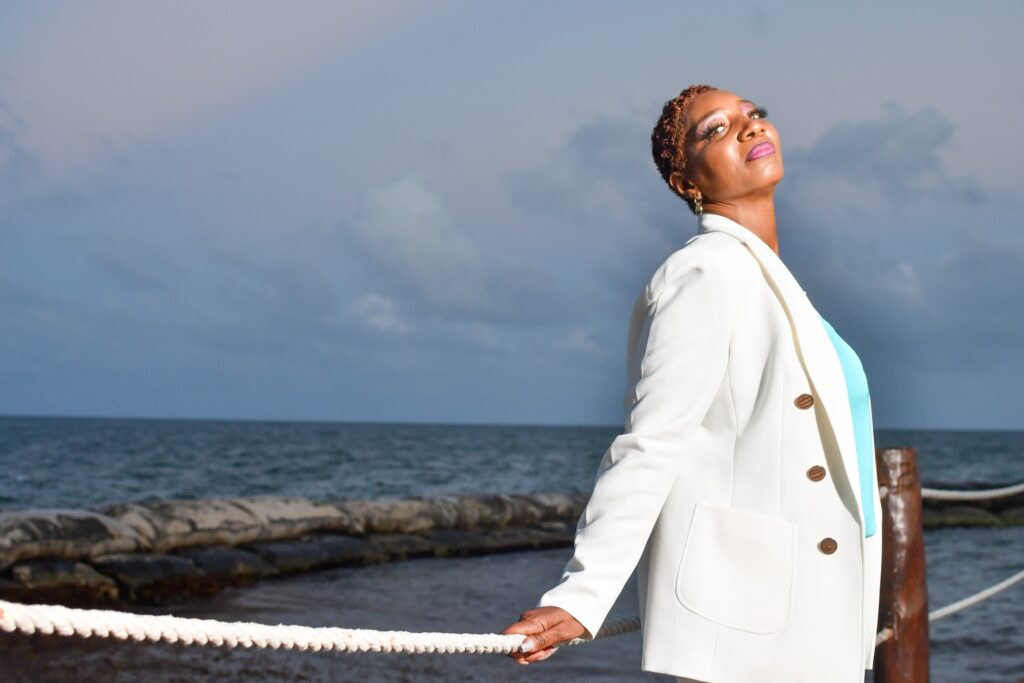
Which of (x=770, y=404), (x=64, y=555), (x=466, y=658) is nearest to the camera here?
(x=770, y=404)

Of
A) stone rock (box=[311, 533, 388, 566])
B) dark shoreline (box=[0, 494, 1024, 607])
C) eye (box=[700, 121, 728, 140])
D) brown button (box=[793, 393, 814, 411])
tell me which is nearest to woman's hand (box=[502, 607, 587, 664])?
brown button (box=[793, 393, 814, 411])

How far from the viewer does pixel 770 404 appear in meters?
1.77

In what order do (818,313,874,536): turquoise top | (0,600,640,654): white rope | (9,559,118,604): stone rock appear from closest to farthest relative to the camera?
1. (0,600,640,654): white rope
2. (818,313,874,536): turquoise top
3. (9,559,118,604): stone rock

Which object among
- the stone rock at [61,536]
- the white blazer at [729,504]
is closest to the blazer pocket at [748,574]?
the white blazer at [729,504]

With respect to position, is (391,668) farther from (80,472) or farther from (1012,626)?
(80,472)

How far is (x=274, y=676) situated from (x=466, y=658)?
1194 millimetres

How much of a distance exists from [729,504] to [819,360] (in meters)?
0.29

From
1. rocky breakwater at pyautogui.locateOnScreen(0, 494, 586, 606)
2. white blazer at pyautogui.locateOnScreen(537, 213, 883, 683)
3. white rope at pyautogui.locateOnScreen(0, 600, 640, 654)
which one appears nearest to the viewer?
white rope at pyautogui.locateOnScreen(0, 600, 640, 654)

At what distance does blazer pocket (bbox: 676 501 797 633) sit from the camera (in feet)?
5.67

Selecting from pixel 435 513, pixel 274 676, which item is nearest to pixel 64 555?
pixel 274 676

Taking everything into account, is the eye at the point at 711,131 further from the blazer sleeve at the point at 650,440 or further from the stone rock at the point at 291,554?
the stone rock at the point at 291,554

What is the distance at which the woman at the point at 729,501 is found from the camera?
5.63ft

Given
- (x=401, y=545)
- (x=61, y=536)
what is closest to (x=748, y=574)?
(x=61, y=536)

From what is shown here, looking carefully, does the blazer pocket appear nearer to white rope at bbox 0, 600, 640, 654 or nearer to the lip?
white rope at bbox 0, 600, 640, 654
